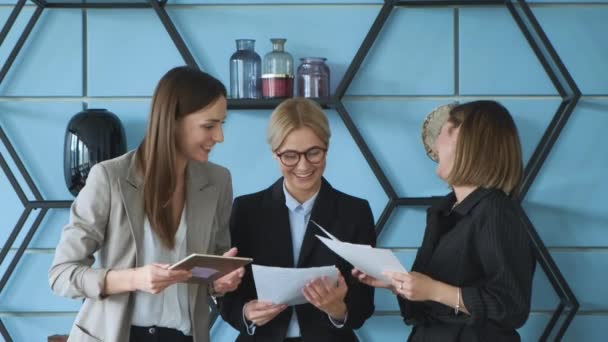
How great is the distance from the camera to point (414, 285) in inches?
→ 85.2

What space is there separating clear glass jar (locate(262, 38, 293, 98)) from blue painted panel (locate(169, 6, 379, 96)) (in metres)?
0.14

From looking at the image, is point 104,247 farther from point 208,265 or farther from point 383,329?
point 383,329

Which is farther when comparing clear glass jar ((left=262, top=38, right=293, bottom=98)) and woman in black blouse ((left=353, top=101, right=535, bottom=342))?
clear glass jar ((left=262, top=38, right=293, bottom=98))

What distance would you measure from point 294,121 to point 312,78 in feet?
3.06

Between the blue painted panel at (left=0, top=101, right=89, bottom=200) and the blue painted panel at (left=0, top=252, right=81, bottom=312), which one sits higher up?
the blue painted panel at (left=0, top=101, right=89, bottom=200)

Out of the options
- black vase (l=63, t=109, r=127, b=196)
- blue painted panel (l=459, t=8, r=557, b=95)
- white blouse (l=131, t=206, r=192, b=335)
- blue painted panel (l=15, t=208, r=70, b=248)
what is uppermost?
blue painted panel (l=459, t=8, r=557, b=95)

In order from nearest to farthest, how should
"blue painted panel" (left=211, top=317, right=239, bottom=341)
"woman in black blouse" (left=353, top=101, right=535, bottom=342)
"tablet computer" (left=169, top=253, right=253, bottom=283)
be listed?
"tablet computer" (left=169, top=253, right=253, bottom=283), "woman in black blouse" (left=353, top=101, right=535, bottom=342), "blue painted panel" (left=211, top=317, right=239, bottom=341)

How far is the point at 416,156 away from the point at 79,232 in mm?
1639

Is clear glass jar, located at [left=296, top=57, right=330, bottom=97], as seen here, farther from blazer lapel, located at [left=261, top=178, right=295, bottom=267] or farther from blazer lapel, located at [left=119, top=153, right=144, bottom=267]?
blazer lapel, located at [left=119, top=153, right=144, bottom=267]

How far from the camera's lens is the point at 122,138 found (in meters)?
3.23

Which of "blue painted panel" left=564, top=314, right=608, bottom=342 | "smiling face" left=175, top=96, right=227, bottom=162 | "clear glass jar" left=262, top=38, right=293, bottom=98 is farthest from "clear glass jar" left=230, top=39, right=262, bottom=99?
"blue painted panel" left=564, top=314, right=608, bottom=342

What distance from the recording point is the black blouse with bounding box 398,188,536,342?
7.14ft

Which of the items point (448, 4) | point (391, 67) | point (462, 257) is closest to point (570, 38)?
point (448, 4)

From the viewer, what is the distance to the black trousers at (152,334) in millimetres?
2160
